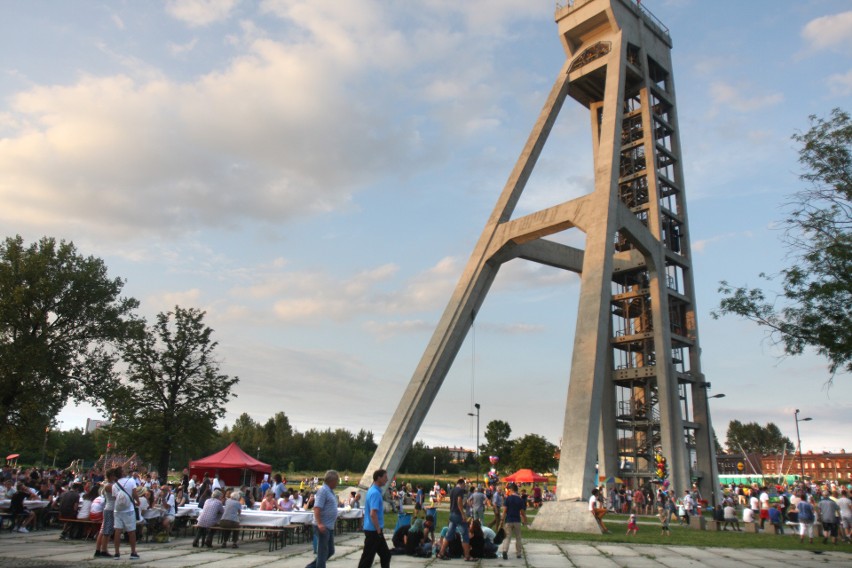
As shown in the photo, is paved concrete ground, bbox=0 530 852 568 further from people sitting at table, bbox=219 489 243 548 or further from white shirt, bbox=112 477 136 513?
white shirt, bbox=112 477 136 513

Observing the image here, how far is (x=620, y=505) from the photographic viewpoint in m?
30.3

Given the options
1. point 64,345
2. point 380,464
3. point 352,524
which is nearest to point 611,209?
point 380,464

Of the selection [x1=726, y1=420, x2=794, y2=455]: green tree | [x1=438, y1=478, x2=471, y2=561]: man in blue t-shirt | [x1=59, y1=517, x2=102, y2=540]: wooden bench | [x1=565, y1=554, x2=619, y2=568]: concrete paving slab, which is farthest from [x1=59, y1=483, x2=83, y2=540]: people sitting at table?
[x1=726, y1=420, x2=794, y2=455]: green tree

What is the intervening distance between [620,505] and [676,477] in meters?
3.08

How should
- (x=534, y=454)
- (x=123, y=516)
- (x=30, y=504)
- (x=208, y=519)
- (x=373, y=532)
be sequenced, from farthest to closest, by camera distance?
1. (x=534, y=454)
2. (x=30, y=504)
3. (x=208, y=519)
4. (x=123, y=516)
5. (x=373, y=532)

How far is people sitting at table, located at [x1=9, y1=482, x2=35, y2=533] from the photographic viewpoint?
14.0 meters

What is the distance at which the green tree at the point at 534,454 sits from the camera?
61.8 metres

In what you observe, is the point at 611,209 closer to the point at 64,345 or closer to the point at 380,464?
the point at 380,464

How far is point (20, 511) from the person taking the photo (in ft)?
46.2

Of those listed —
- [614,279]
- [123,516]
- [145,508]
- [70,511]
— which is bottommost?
[70,511]

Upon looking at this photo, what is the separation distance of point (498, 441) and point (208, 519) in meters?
60.6

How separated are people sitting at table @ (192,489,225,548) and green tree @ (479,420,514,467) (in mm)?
59417

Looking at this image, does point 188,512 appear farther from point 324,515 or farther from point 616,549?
point 616,549

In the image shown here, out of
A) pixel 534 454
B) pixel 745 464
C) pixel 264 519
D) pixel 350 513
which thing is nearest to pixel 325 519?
pixel 264 519
